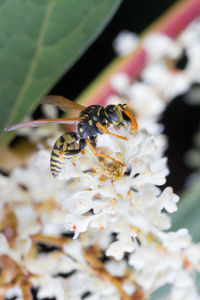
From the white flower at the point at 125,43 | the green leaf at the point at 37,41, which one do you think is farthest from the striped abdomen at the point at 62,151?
the white flower at the point at 125,43

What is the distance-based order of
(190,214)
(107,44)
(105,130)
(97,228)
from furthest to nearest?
1. (107,44)
2. (190,214)
3. (97,228)
4. (105,130)

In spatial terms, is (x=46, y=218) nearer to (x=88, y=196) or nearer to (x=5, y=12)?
(x=88, y=196)

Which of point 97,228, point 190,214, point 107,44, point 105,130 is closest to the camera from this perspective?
point 105,130

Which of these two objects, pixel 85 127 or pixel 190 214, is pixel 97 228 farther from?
pixel 190 214

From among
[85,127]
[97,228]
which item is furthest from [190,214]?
[85,127]

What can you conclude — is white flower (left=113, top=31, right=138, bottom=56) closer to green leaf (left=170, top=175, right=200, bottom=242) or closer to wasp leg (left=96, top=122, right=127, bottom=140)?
green leaf (left=170, top=175, right=200, bottom=242)

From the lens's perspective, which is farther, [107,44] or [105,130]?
[107,44]
